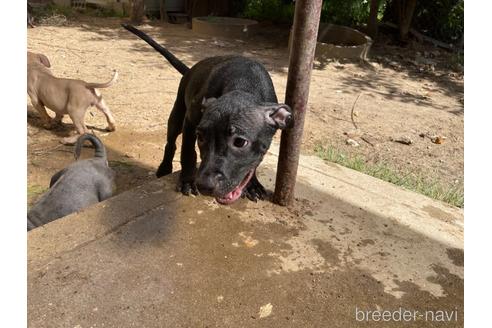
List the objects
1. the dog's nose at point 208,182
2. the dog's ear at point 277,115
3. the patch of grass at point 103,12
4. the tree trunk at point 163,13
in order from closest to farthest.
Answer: the dog's nose at point 208,182 → the dog's ear at point 277,115 → the patch of grass at point 103,12 → the tree trunk at point 163,13

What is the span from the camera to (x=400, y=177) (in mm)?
5246

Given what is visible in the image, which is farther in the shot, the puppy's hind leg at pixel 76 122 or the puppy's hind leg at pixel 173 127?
the puppy's hind leg at pixel 76 122

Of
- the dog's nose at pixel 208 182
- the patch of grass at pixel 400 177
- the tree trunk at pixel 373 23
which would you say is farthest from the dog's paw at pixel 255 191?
the tree trunk at pixel 373 23

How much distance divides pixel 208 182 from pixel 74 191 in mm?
1623

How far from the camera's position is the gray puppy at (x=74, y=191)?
3.49m

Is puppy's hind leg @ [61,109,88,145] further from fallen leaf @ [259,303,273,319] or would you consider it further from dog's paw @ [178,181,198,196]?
fallen leaf @ [259,303,273,319]

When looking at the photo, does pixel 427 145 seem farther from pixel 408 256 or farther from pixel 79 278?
pixel 79 278

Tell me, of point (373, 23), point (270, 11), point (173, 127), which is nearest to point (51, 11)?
point (270, 11)

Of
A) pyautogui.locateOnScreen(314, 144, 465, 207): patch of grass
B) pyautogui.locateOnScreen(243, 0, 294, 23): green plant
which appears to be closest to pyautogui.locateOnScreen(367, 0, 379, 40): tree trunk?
pyautogui.locateOnScreen(243, 0, 294, 23): green plant

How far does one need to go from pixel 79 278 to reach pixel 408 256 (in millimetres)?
2020

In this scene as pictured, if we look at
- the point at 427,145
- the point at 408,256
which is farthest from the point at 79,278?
the point at 427,145

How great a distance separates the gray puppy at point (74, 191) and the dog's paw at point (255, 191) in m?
1.29

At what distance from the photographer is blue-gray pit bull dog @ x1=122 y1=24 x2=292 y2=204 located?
2.59 m

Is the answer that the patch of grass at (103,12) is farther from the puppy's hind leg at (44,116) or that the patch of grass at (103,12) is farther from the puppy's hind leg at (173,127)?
Result: the puppy's hind leg at (173,127)
